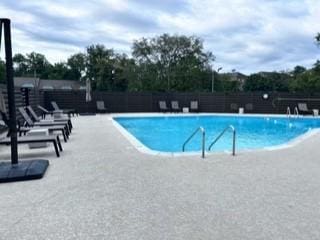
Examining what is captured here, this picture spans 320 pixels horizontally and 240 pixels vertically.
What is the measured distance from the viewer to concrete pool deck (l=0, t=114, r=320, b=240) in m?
2.46

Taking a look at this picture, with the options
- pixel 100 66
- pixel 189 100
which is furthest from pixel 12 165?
pixel 100 66

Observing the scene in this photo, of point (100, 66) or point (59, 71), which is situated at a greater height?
point (59, 71)

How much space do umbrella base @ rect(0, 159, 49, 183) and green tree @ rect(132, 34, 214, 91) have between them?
25.0 metres

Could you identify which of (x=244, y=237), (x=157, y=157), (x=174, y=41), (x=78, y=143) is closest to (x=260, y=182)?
(x=244, y=237)

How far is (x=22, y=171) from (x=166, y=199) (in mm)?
2126

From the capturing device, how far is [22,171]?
4027 mm

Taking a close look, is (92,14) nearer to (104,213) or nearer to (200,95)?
(200,95)

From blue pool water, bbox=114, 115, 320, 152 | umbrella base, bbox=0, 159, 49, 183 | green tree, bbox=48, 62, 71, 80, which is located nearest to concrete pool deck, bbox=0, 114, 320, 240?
umbrella base, bbox=0, 159, 49, 183

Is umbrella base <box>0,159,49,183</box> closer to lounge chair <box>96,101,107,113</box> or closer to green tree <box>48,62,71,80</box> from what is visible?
lounge chair <box>96,101,107,113</box>

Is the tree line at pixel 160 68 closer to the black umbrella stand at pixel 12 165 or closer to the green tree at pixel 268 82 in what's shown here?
the green tree at pixel 268 82

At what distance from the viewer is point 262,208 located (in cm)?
295

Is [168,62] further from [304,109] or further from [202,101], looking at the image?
[304,109]

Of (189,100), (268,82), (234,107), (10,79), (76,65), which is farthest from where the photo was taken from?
(268,82)

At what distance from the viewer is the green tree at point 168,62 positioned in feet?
95.7
